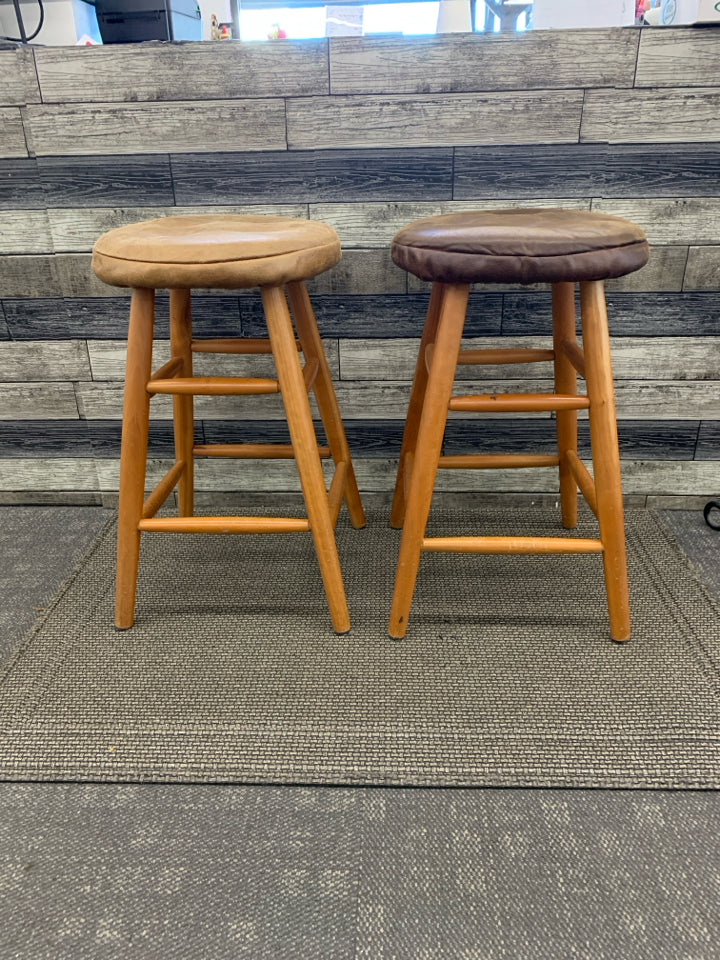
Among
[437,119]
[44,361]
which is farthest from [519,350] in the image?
[44,361]

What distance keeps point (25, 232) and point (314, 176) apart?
25.9 inches

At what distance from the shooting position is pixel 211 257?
0.93 metres

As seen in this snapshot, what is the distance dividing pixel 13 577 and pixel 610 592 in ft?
3.98

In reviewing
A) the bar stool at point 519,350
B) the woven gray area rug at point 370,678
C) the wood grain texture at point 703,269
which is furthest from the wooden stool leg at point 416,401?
the wood grain texture at point 703,269

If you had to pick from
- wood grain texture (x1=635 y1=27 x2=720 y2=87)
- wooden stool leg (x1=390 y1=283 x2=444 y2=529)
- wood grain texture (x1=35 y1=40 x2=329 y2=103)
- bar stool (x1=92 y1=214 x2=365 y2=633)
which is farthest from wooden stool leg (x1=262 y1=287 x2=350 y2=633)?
wood grain texture (x1=635 y1=27 x2=720 y2=87)

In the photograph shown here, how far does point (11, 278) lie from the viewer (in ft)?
4.81

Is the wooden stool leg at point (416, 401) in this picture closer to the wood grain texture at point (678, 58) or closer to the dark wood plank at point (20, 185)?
the wood grain texture at point (678, 58)

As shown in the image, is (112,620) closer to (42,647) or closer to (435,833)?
(42,647)

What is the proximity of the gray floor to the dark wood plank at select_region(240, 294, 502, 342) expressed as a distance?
0.95m

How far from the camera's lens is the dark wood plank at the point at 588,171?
51.1 inches

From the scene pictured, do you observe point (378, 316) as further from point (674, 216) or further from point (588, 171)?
point (674, 216)

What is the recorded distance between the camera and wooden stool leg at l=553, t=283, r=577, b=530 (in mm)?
1296

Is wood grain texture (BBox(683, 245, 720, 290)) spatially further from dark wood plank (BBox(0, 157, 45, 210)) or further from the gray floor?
dark wood plank (BBox(0, 157, 45, 210))

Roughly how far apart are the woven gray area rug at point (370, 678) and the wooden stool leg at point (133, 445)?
0.09 m
